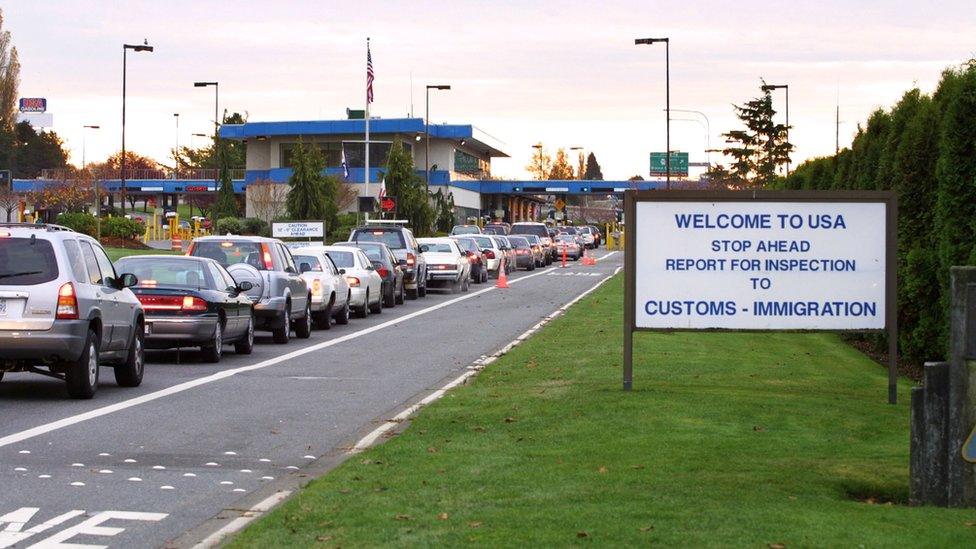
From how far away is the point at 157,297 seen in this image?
839 inches

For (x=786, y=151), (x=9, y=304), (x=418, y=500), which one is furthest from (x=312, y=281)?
(x=786, y=151)

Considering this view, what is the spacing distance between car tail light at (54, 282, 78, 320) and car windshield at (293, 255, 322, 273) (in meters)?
13.2

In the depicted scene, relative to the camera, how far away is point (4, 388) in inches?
701

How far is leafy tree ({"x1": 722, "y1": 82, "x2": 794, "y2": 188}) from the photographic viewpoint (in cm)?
A: 8338

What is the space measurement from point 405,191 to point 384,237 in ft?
121

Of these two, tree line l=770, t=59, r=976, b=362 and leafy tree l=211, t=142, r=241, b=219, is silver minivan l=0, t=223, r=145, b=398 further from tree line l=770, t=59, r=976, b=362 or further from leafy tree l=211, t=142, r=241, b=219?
leafy tree l=211, t=142, r=241, b=219

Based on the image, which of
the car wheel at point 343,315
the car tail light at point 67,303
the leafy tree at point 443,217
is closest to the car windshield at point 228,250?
the car wheel at point 343,315

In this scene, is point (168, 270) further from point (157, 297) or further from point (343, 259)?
point (343, 259)

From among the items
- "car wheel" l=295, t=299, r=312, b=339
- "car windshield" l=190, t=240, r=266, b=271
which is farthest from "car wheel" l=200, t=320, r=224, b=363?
"car wheel" l=295, t=299, r=312, b=339

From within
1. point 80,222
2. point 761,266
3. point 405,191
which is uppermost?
point 405,191

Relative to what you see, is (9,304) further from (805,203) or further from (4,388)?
(805,203)

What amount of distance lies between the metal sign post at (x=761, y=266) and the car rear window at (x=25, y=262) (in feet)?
19.9

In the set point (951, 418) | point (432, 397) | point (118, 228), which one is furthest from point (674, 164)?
point (951, 418)

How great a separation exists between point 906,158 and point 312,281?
36.7 ft
